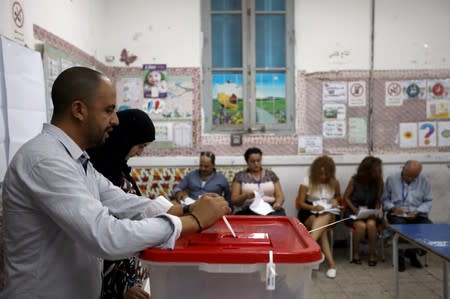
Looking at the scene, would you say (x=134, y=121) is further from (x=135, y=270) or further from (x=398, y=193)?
(x=398, y=193)

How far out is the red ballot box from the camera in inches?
34.7

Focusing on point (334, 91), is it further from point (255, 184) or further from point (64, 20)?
point (64, 20)

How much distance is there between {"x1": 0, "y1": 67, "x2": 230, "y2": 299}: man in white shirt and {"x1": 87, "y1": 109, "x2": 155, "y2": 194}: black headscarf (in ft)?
1.26

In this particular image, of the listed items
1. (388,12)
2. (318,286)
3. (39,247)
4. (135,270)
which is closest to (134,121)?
(135,270)

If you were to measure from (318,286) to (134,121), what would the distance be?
2639mm

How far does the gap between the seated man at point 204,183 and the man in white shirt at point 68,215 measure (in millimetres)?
2968

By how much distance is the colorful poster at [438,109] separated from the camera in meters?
4.63

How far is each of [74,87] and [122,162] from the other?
601mm

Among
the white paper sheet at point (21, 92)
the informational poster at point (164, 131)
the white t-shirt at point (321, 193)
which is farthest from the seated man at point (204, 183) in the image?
the white paper sheet at point (21, 92)

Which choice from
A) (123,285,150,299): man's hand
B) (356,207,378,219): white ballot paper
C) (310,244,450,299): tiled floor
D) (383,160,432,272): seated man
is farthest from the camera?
(356,207,378,219): white ballot paper

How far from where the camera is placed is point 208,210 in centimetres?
103

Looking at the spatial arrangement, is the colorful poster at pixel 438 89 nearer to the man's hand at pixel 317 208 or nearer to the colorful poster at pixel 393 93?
the colorful poster at pixel 393 93

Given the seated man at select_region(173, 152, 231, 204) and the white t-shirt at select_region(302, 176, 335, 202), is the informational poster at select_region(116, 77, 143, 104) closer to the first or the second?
the seated man at select_region(173, 152, 231, 204)

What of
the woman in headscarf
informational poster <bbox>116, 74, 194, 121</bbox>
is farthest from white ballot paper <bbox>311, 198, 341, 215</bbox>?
the woman in headscarf
